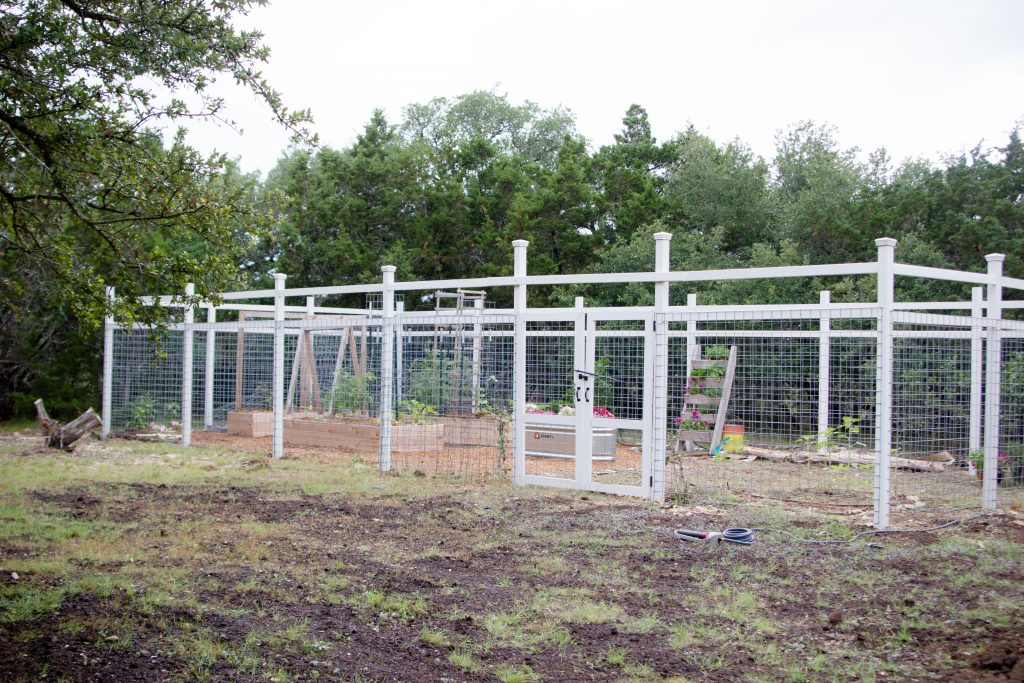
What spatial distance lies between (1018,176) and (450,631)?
67.8 feet

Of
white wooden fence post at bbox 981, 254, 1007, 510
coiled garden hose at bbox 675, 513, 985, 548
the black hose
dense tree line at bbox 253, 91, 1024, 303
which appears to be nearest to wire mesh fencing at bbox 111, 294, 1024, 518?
white wooden fence post at bbox 981, 254, 1007, 510

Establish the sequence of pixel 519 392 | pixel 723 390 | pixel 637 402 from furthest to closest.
→ pixel 723 390
pixel 519 392
pixel 637 402

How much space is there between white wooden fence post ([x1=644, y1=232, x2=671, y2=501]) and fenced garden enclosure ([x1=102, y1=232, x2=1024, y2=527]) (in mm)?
20

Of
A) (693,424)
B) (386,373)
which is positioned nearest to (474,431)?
(386,373)

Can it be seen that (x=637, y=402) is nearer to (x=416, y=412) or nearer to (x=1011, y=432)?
(x=416, y=412)

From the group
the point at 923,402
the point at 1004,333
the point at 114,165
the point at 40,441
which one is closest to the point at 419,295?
the point at 40,441

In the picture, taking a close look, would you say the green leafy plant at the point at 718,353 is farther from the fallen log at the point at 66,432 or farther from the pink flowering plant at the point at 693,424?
the fallen log at the point at 66,432

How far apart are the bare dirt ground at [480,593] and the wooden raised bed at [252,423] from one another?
5.86 metres

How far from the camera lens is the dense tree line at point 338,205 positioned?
5.39 meters

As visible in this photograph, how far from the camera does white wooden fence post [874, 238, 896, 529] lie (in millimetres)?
7094

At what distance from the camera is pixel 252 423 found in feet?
48.6

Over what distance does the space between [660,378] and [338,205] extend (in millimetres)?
18810

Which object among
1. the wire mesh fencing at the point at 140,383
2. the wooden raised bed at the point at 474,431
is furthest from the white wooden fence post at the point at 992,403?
the wire mesh fencing at the point at 140,383

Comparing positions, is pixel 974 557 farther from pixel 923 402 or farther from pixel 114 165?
pixel 114 165
